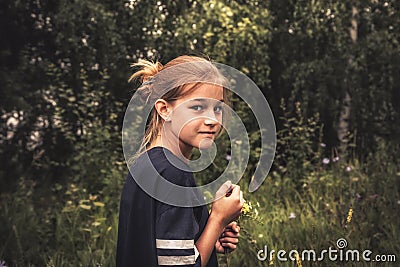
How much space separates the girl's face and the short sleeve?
0.23 m

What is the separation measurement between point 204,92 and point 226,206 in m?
0.35

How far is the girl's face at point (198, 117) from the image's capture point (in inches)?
78.1

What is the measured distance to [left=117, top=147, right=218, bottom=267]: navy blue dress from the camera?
1.87 meters

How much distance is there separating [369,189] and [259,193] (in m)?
0.85

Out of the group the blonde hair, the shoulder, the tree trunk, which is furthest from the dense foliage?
Result: the shoulder

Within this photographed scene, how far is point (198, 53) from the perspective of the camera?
5398 millimetres

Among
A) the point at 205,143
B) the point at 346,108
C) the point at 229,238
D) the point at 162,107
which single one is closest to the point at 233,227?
the point at 229,238

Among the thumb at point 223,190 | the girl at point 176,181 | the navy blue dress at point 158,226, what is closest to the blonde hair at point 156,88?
the girl at point 176,181

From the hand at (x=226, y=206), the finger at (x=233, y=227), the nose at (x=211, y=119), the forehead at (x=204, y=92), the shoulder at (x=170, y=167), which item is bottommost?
the finger at (x=233, y=227)

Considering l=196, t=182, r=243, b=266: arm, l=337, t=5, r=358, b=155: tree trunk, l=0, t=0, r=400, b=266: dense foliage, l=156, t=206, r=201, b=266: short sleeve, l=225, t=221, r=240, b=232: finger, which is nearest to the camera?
l=156, t=206, r=201, b=266: short sleeve

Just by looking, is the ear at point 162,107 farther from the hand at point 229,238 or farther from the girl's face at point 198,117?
the hand at point 229,238

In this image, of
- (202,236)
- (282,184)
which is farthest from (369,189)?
(202,236)

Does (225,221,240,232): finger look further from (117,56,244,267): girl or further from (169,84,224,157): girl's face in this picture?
(169,84,224,157): girl's face

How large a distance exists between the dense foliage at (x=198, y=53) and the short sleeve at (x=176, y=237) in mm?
3165
